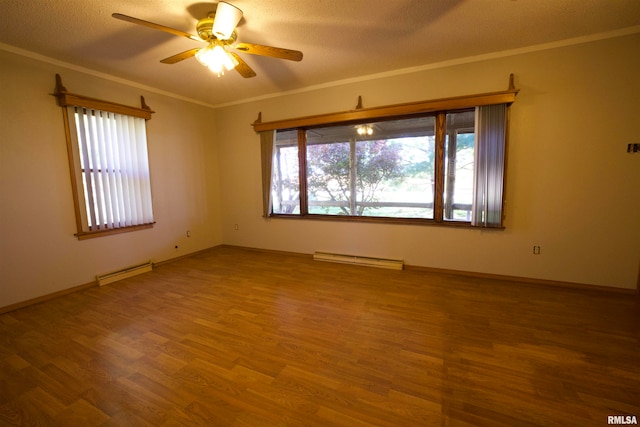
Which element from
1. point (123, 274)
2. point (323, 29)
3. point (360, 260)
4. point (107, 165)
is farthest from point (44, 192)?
point (360, 260)

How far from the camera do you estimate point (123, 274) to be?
3.48 metres

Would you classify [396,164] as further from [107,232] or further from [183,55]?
[107,232]

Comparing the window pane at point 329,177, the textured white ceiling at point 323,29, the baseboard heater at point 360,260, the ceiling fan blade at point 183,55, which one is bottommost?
the baseboard heater at point 360,260

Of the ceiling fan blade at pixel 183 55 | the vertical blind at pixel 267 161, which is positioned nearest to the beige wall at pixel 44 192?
the vertical blind at pixel 267 161

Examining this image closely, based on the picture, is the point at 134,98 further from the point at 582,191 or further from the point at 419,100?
the point at 582,191

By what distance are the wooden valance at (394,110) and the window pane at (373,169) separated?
22 centimetres

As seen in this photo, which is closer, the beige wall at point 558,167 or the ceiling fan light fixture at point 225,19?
the ceiling fan light fixture at point 225,19

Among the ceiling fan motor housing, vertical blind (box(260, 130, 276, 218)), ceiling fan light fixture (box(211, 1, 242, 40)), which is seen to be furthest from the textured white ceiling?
vertical blind (box(260, 130, 276, 218))

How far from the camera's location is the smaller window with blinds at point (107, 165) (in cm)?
305

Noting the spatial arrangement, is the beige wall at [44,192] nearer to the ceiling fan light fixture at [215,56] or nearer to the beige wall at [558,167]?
the ceiling fan light fixture at [215,56]

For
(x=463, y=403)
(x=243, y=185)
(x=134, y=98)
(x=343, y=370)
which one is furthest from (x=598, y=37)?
(x=134, y=98)

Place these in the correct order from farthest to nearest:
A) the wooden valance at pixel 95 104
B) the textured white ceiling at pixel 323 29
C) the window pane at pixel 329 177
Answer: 1. the window pane at pixel 329 177
2. the wooden valance at pixel 95 104
3. the textured white ceiling at pixel 323 29

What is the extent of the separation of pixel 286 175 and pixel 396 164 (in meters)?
1.81

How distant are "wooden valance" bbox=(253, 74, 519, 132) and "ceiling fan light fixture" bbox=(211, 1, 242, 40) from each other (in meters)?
1.96
